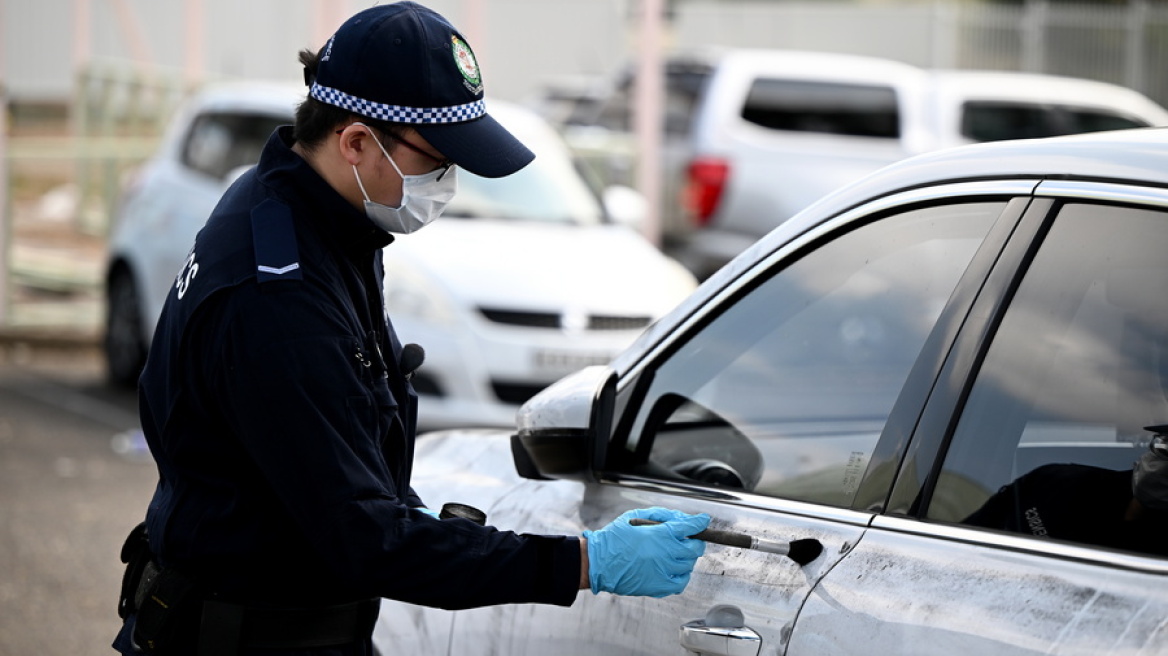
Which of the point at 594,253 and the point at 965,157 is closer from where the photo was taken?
the point at 965,157

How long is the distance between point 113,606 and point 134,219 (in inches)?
178

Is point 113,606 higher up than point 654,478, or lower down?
lower down

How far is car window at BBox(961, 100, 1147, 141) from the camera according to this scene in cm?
1279

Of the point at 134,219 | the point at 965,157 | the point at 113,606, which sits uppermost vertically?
the point at 965,157

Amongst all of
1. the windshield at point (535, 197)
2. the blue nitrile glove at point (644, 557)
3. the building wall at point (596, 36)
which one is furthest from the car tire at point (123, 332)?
the building wall at point (596, 36)

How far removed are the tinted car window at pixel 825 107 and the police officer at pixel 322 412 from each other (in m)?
10.5

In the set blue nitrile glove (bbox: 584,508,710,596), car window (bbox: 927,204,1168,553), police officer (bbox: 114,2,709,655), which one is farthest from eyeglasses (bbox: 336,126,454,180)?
car window (bbox: 927,204,1168,553)

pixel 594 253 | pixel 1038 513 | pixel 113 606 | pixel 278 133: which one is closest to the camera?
pixel 1038 513

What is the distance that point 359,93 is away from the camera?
2451 mm

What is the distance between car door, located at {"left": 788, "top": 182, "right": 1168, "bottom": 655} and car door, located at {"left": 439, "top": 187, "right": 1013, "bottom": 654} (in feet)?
0.20

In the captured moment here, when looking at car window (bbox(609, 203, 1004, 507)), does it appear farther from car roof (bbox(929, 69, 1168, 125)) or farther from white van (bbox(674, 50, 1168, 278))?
car roof (bbox(929, 69, 1168, 125))

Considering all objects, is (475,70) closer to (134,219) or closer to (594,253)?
(594,253)

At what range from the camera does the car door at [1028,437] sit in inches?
85.5

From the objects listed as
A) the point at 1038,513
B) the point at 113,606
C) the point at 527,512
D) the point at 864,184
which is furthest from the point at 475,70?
the point at 113,606
